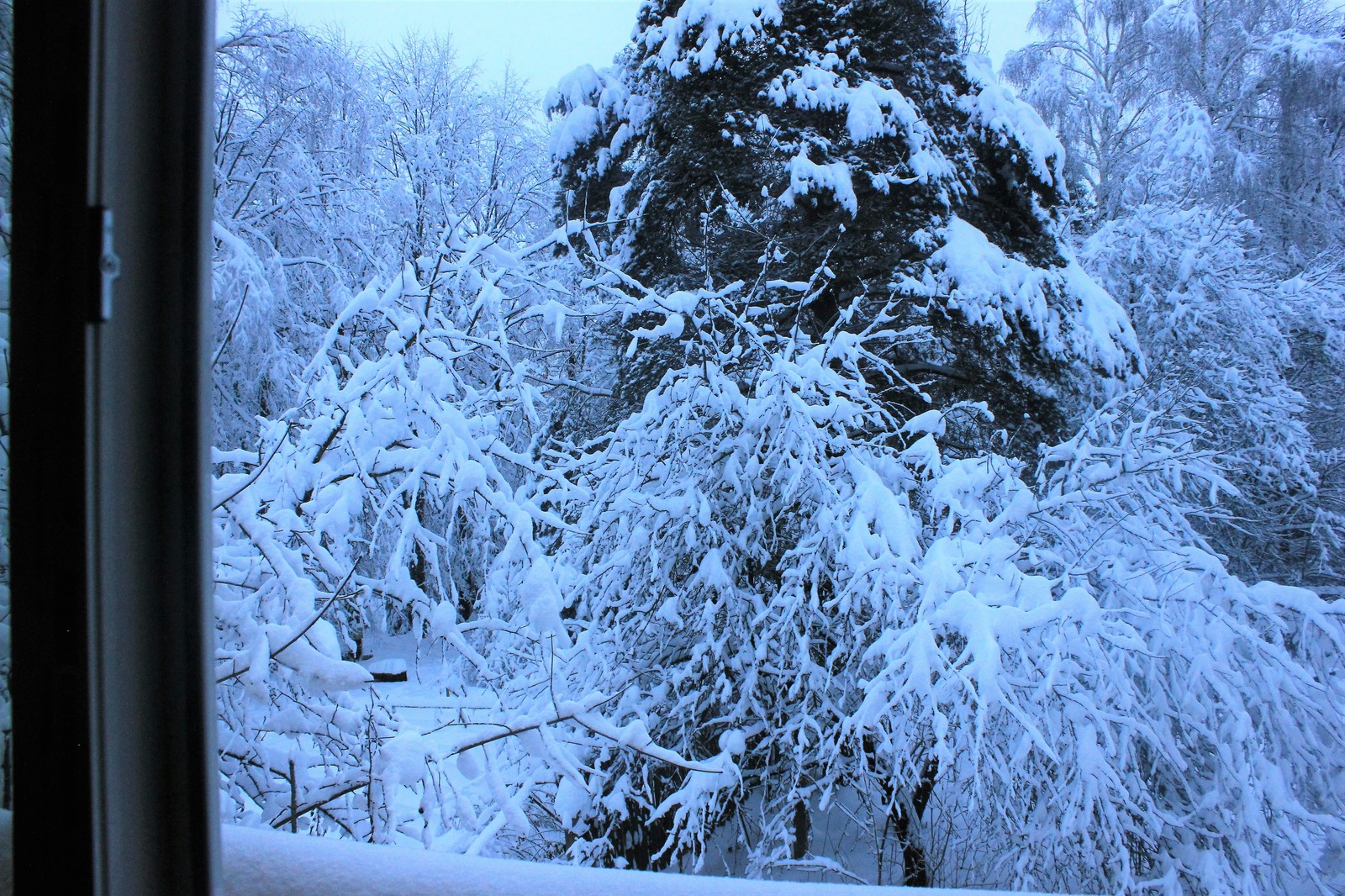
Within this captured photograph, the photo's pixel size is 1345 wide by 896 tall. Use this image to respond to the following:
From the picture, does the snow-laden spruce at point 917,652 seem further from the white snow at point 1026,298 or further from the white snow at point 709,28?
the white snow at point 709,28

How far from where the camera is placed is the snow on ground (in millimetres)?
881

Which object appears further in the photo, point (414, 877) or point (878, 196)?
point (878, 196)

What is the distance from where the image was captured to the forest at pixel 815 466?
3025 millimetres

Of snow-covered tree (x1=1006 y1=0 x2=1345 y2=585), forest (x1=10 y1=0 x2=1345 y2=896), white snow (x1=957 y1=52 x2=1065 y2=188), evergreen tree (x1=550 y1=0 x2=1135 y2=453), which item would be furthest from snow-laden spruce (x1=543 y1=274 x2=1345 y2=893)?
white snow (x1=957 y1=52 x2=1065 y2=188)

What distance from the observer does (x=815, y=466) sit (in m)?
4.05

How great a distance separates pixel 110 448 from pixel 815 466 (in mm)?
3547

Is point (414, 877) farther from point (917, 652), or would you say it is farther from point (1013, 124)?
point (1013, 124)

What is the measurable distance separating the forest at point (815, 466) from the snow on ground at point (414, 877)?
29.0 inches

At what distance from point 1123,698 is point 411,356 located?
332 centimetres

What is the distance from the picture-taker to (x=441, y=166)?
9.73 metres

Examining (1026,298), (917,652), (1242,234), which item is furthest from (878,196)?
(917,652)

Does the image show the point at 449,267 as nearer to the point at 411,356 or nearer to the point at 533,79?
the point at 411,356

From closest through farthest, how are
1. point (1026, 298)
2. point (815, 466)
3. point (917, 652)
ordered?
point (917, 652)
point (815, 466)
point (1026, 298)

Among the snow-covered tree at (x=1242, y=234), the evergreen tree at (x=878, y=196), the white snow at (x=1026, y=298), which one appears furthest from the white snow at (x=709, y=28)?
the snow-covered tree at (x=1242, y=234)
